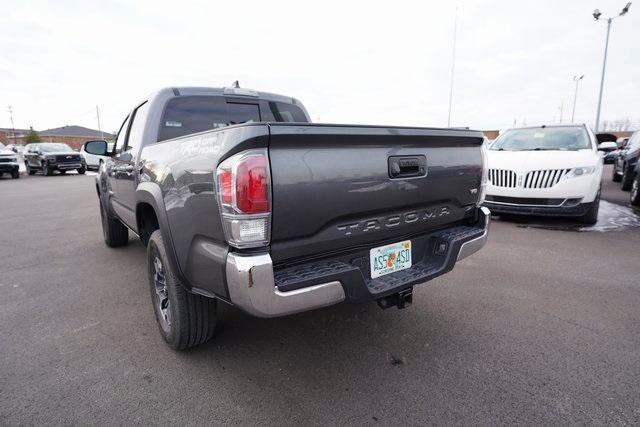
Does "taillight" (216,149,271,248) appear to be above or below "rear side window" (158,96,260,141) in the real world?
below

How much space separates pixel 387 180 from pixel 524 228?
4661 millimetres

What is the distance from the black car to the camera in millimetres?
18406

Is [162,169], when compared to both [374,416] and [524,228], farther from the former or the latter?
[524,228]

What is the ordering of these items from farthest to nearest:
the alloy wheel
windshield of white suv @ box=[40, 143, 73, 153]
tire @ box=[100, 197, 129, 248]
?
windshield of white suv @ box=[40, 143, 73, 153]
tire @ box=[100, 197, 129, 248]
the alloy wheel

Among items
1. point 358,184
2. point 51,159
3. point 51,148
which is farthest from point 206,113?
point 51,148

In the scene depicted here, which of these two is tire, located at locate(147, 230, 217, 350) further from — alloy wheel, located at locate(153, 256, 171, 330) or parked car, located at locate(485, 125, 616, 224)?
parked car, located at locate(485, 125, 616, 224)

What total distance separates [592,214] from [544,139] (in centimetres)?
157

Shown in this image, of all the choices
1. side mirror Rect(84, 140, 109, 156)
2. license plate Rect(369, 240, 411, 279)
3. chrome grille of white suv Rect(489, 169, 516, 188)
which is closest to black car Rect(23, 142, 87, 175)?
side mirror Rect(84, 140, 109, 156)

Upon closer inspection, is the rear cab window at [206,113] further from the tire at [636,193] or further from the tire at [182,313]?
the tire at [636,193]

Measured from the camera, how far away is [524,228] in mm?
5789

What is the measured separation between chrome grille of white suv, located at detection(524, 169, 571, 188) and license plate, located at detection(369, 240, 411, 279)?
14.1 ft

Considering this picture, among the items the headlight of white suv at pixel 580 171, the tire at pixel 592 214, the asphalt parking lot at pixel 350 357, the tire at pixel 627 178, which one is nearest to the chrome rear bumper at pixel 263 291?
the asphalt parking lot at pixel 350 357

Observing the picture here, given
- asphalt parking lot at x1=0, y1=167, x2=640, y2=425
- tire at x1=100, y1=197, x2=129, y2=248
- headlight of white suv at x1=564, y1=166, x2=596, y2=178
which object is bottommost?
asphalt parking lot at x1=0, y1=167, x2=640, y2=425

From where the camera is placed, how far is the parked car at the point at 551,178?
18.0ft
